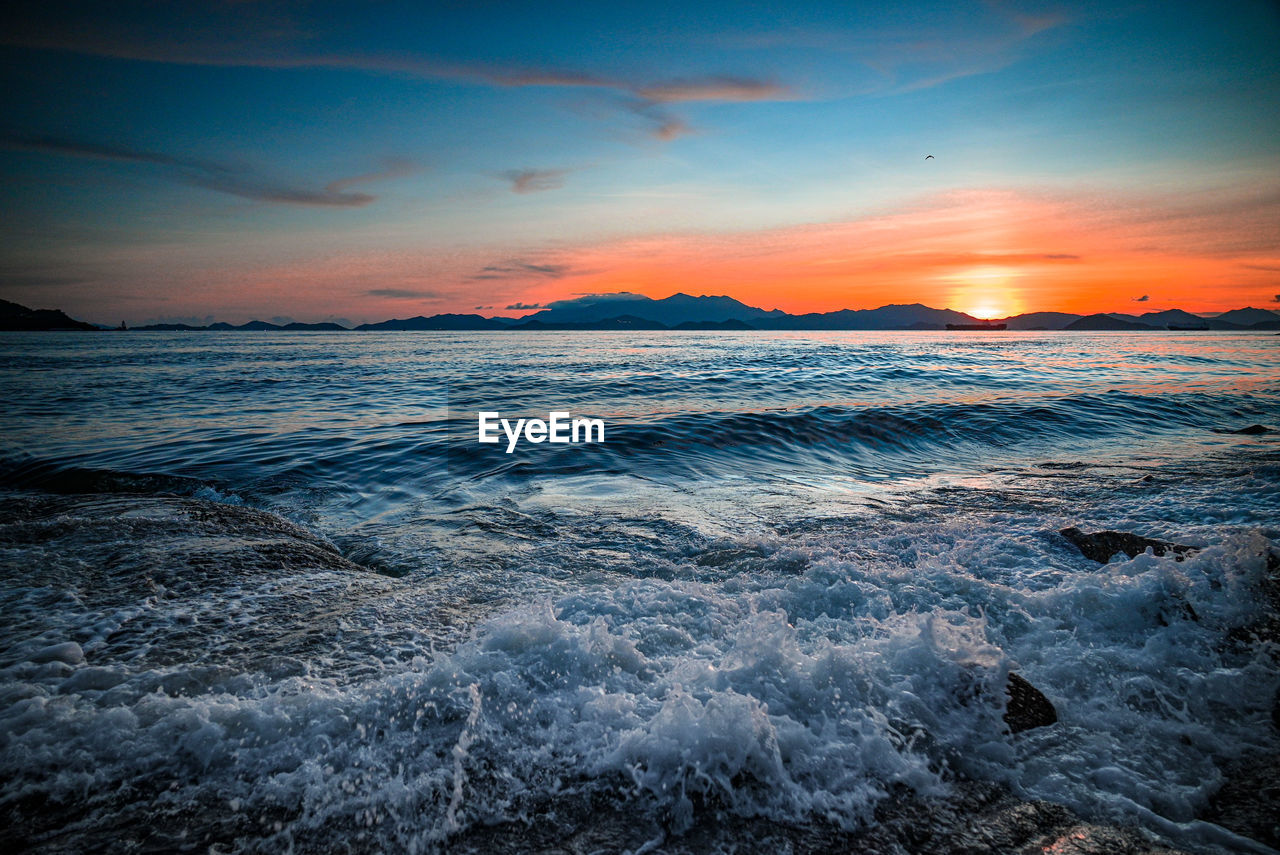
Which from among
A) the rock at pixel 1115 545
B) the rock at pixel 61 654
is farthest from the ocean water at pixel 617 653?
the rock at pixel 1115 545

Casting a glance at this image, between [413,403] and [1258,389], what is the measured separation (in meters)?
31.6

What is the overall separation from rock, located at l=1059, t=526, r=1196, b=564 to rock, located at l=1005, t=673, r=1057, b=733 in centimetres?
296

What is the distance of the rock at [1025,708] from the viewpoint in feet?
10.2

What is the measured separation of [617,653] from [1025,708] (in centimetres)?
251

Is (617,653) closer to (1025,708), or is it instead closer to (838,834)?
(838,834)

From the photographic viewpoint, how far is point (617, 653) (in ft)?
12.2

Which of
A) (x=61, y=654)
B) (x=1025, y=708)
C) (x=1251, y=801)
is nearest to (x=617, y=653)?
(x=1025, y=708)

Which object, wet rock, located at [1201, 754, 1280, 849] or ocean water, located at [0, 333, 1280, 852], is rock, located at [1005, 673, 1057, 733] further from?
wet rock, located at [1201, 754, 1280, 849]

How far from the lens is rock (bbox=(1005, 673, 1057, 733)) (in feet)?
10.2

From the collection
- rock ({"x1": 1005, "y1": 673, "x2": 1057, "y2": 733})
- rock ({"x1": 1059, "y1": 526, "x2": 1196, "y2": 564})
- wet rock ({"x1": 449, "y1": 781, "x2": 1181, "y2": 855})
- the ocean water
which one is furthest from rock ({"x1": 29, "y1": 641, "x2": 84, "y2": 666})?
rock ({"x1": 1059, "y1": 526, "x2": 1196, "y2": 564})

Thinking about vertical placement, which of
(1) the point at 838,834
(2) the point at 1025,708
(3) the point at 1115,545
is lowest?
(1) the point at 838,834

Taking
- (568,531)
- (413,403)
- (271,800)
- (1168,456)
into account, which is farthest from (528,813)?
(413,403)

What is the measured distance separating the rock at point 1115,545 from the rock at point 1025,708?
2.96m

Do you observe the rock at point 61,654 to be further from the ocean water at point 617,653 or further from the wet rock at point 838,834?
the wet rock at point 838,834
